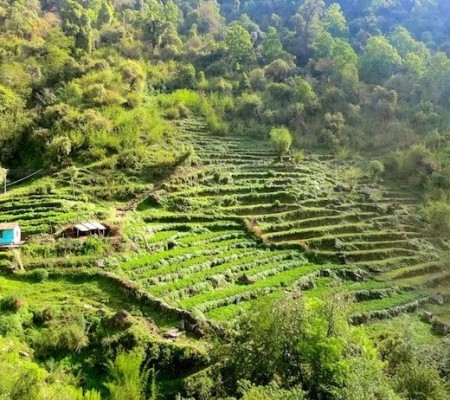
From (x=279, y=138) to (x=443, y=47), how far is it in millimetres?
47949

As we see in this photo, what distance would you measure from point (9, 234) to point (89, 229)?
452cm

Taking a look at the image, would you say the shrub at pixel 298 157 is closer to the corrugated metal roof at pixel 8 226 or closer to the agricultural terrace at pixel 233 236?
the agricultural terrace at pixel 233 236

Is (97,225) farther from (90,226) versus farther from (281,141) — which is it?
(281,141)

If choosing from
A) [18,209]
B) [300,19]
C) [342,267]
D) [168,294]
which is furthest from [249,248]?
[300,19]

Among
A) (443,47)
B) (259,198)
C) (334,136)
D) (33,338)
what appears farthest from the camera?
(443,47)

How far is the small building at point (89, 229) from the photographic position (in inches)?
1200

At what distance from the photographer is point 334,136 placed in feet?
182

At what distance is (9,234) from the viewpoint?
28750 millimetres

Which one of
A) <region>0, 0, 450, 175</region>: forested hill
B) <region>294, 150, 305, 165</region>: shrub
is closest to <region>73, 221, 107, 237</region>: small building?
<region>0, 0, 450, 175</region>: forested hill

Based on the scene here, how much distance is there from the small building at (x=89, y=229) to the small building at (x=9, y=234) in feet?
10.9

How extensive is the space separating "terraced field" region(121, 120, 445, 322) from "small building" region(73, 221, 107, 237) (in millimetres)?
2850

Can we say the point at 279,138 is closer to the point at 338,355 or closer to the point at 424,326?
the point at 424,326

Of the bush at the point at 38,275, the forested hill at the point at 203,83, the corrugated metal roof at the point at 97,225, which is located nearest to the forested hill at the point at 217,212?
the bush at the point at 38,275

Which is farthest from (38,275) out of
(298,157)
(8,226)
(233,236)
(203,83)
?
(203,83)
